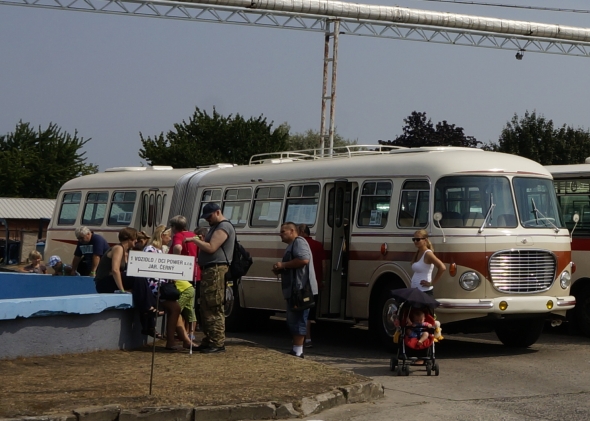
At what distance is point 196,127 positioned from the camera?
6625cm

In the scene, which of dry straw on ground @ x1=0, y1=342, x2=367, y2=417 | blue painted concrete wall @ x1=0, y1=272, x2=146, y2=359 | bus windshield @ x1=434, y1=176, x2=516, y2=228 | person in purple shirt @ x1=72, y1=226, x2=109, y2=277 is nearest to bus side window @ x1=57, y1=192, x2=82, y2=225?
person in purple shirt @ x1=72, y1=226, x2=109, y2=277

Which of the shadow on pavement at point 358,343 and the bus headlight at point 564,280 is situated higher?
the bus headlight at point 564,280

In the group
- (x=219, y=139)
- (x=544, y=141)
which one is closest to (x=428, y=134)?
(x=544, y=141)

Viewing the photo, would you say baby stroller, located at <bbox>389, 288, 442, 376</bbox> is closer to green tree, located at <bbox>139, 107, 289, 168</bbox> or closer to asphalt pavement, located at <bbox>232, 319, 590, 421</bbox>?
asphalt pavement, located at <bbox>232, 319, 590, 421</bbox>

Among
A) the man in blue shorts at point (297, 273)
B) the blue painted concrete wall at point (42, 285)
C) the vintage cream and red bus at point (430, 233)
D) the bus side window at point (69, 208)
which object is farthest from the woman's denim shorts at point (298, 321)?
the bus side window at point (69, 208)

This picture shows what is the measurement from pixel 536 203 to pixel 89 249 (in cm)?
785

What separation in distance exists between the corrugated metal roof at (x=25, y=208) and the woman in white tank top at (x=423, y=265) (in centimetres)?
4920

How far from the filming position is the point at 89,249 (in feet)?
63.1

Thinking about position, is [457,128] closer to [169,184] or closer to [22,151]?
[169,184]

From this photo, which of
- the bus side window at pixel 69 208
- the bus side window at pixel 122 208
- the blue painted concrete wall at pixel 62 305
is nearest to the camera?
the blue painted concrete wall at pixel 62 305

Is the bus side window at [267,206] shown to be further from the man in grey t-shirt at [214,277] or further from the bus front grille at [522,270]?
the bus front grille at [522,270]

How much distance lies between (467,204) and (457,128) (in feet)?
124

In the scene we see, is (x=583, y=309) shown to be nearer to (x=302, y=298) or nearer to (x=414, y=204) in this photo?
(x=414, y=204)

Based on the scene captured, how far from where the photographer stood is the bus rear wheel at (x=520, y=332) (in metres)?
16.2
